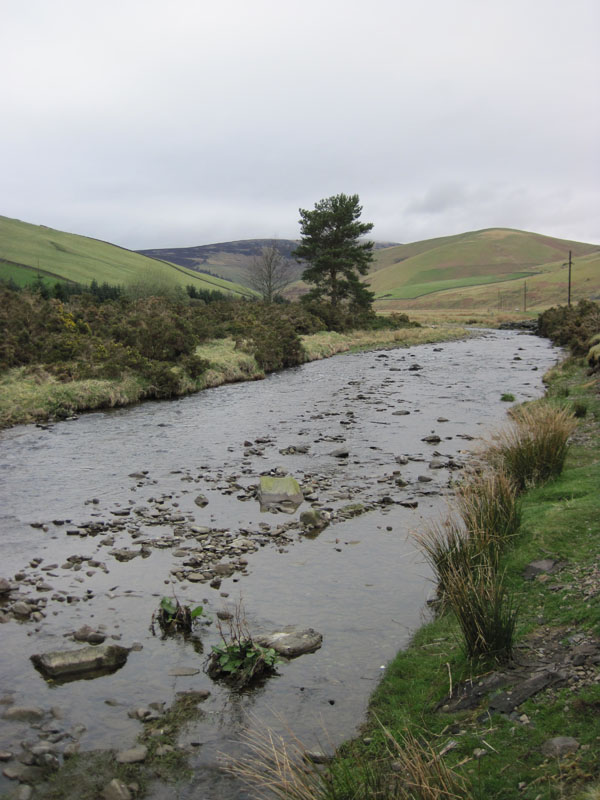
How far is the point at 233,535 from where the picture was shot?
11.6 meters

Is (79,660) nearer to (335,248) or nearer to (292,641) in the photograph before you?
(292,641)

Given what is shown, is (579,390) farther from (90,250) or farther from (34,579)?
(90,250)

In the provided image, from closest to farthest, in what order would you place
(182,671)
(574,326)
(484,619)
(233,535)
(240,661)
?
1. (484,619)
2. (240,661)
3. (182,671)
4. (233,535)
5. (574,326)

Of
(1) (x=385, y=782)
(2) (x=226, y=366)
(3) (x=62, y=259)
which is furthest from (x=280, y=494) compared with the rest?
(3) (x=62, y=259)

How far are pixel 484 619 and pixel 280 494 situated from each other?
310 inches

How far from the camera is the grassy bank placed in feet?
13.6

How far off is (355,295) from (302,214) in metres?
11.8

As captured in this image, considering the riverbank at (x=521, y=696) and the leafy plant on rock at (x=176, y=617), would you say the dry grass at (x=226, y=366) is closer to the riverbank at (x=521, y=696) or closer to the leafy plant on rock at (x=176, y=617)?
the leafy plant on rock at (x=176, y=617)

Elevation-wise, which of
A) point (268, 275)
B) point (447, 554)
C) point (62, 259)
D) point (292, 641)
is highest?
point (62, 259)

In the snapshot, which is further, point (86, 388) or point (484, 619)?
point (86, 388)

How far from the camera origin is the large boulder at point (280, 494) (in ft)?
43.3

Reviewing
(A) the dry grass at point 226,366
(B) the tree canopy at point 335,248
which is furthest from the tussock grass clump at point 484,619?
(B) the tree canopy at point 335,248

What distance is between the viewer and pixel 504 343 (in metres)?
57.1

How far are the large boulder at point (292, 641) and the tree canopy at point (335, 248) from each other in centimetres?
6181
